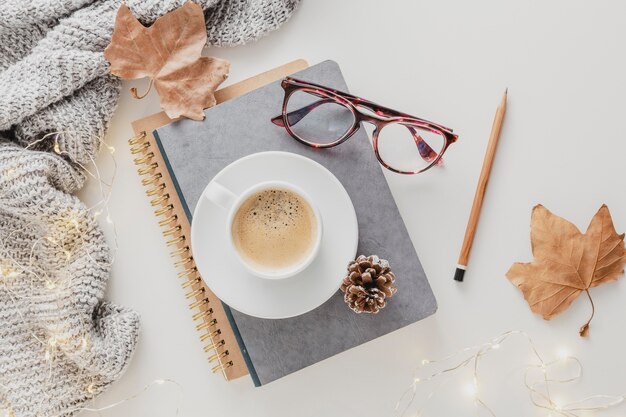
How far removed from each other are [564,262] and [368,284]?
0.34m

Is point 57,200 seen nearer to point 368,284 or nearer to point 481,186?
point 368,284

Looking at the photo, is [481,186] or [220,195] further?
[481,186]

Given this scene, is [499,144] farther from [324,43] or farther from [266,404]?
[266,404]

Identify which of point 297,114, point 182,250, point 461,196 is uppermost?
point 297,114

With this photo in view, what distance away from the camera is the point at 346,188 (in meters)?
0.88

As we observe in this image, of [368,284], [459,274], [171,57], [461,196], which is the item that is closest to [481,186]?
[461,196]

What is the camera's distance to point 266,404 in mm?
970

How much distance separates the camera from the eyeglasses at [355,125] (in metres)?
0.85

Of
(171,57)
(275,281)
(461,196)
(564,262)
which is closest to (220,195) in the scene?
(275,281)

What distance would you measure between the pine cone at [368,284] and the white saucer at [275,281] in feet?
0.07

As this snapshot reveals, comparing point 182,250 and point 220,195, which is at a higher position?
point 220,195

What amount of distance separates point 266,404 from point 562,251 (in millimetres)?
531

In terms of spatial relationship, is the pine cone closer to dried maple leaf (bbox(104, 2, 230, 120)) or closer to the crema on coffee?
the crema on coffee

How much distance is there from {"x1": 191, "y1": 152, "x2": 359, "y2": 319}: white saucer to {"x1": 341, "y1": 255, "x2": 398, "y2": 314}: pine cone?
23 mm
